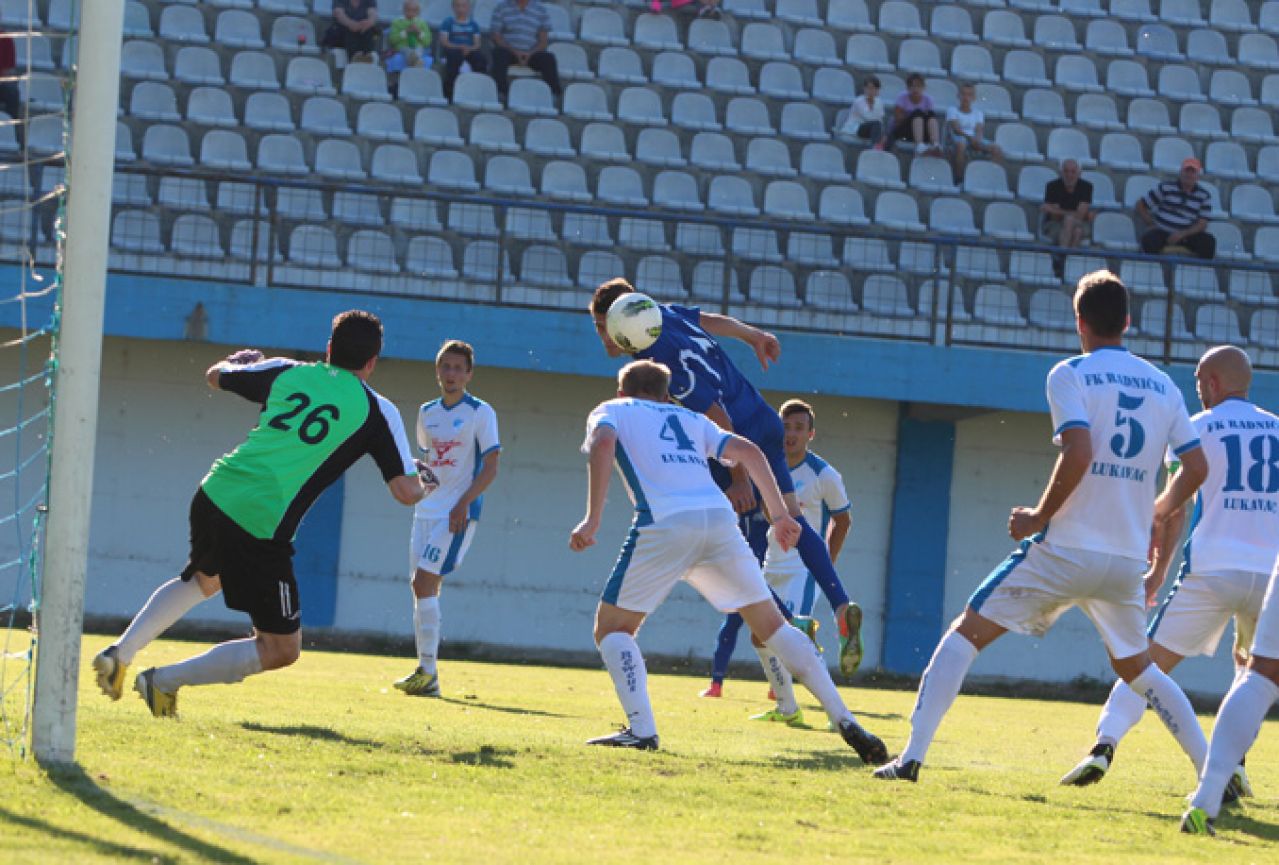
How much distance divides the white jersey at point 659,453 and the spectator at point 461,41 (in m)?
13.9

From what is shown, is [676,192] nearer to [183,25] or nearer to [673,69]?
[673,69]

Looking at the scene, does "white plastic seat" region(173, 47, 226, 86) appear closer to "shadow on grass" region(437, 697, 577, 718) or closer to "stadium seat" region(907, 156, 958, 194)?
"stadium seat" region(907, 156, 958, 194)

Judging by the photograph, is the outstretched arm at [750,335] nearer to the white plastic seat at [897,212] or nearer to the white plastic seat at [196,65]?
the white plastic seat at [897,212]

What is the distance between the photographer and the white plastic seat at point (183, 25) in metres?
20.9

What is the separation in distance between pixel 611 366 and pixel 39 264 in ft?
17.5

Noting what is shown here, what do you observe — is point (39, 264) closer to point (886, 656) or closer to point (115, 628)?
point (115, 628)

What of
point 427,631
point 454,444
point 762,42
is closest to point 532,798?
point 427,631

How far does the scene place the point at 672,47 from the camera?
72.2ft

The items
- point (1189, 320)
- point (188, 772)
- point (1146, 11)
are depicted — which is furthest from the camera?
point (1146, 11)

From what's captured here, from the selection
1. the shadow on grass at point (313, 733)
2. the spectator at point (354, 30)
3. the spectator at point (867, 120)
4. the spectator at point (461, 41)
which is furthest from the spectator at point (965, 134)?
the shadow on grass at point (313, 733)

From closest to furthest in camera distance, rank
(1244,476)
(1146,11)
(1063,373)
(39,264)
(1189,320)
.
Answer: (1063,373) < (1244,476) < (39,264) < (1189,320) < (1146,11)

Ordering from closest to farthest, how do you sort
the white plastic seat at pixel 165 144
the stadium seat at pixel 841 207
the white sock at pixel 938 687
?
the white sock at pixel 938 687, the white plastic seat at pixel 165 144, the stadium seat at pixel 841 207

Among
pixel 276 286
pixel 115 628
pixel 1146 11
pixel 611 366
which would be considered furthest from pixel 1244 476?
pixel 1146 11

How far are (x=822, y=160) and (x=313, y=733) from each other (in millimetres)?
14563
